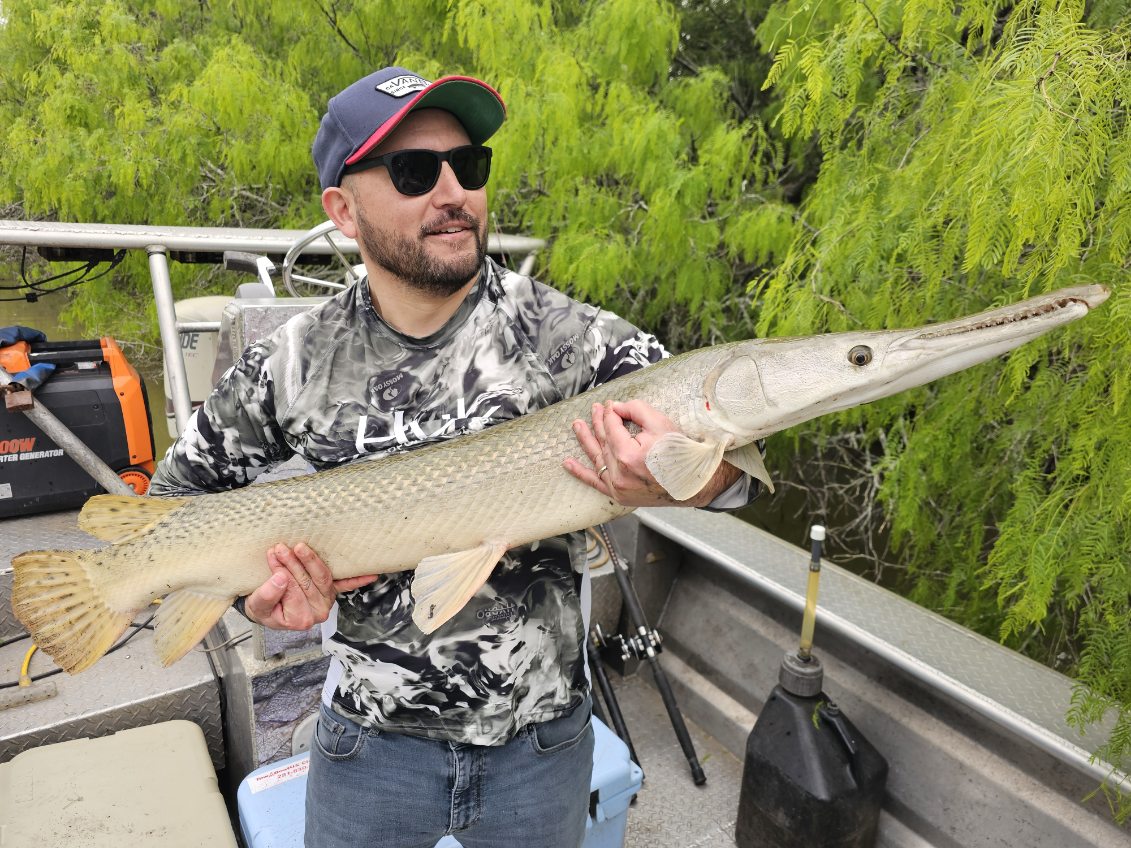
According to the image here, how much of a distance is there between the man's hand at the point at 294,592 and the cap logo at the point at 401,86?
1184 mm

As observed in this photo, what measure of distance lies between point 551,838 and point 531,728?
1.00ft

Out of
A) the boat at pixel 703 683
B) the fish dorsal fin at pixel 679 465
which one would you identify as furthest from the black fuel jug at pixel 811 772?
the fish dorsal fin at pixel 679 465

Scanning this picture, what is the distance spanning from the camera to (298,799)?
9.13 feet

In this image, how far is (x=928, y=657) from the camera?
10.3 feet

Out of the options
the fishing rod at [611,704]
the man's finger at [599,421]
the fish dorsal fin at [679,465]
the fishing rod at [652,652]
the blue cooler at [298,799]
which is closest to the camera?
the fish dorsal fin at [679,465]

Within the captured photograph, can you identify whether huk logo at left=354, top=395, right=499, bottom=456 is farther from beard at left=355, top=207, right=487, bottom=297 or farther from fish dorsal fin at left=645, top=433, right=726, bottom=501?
fish dorsal fin at left=645, top=433, right=726, bottom=501

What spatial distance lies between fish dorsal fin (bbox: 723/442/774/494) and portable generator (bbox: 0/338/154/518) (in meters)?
3.55

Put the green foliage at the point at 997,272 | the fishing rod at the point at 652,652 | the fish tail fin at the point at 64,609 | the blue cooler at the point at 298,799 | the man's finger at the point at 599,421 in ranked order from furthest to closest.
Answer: the fishing rod at the point at 652,652
the blue cooler at the point at 298,799
the green foliage at the point at 997,272
the fish tail fin at the point at 64,609
the man's finger at the point at 599,421

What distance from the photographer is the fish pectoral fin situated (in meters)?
2.15

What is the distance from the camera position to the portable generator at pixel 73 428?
407 centimetres

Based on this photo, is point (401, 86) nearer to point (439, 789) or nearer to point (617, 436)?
point (617, 436)

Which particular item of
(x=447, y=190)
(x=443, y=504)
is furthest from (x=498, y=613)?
(x=447, y=190)

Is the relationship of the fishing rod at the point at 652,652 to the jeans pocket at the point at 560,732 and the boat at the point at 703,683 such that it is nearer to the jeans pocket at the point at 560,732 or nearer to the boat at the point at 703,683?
the boat at the point at 703,683

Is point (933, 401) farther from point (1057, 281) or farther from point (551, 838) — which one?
point (551, 838)
